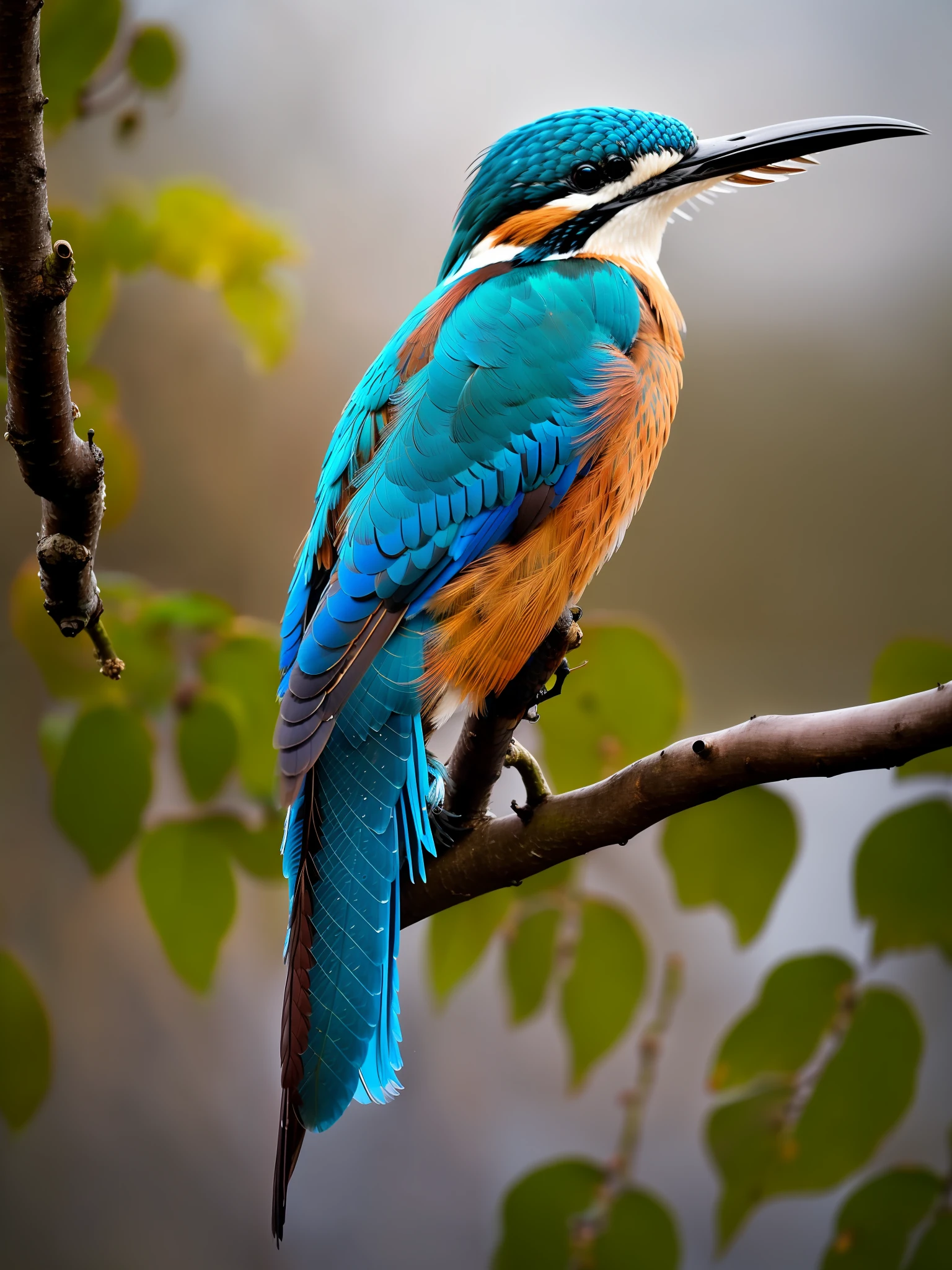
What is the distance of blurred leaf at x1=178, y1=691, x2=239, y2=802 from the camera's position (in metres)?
1.17

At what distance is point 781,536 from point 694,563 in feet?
0.60

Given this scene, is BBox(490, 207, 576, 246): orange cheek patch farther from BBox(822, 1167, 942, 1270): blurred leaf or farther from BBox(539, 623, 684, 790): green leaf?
BBox(822, 1167, 942, 1270): blurred leaf

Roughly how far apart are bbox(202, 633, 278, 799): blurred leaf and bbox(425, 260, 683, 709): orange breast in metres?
0.32

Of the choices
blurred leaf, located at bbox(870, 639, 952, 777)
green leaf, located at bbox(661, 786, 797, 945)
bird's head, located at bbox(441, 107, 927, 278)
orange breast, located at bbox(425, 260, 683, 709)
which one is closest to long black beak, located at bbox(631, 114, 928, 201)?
bird's head, located at bbox(441, 107, 927, 278)

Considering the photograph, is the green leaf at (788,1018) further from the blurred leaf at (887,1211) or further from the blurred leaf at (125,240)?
the blurred leaf at (125,240)

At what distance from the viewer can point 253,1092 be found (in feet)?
6.91

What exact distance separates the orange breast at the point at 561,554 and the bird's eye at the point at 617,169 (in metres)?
0.16

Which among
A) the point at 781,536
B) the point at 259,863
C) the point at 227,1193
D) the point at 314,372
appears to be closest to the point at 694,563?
the point at 781,536

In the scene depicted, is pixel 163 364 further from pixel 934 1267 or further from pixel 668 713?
pixel 934 1267

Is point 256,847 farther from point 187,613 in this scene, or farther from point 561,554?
point 561,554

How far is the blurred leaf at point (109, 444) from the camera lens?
130cm

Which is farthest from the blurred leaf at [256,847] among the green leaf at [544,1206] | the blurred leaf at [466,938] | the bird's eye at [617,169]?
the bird's eye at [617,169]

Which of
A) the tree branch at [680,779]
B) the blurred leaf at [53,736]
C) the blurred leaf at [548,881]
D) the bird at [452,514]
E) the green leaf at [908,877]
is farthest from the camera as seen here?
the blurred leaf at [53,736]

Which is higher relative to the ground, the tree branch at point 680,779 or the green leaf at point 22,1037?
the tree branch at point 680,779
